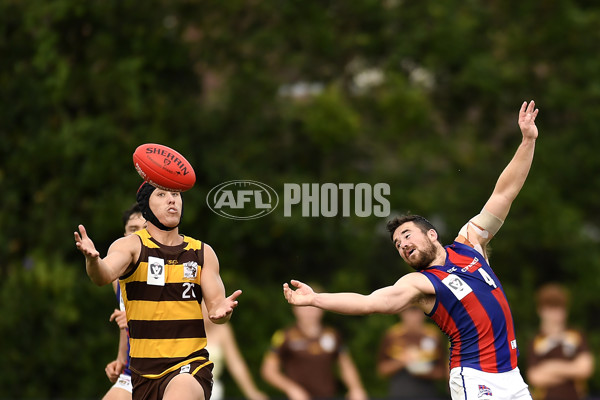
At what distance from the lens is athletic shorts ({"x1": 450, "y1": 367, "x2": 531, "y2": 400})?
538 cm

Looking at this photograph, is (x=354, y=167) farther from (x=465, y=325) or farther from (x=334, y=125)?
(x=465, y=325)

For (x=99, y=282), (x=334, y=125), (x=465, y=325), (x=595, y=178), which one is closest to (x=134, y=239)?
(x=99, y=282)

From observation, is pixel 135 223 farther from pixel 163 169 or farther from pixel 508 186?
pixel 508 186

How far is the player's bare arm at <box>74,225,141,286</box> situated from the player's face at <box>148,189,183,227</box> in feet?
0.67

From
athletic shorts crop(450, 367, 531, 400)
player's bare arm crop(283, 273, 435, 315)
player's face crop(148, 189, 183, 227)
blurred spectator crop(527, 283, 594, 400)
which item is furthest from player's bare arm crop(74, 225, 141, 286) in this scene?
blurred spectator crop(527, 283, 594, 400)

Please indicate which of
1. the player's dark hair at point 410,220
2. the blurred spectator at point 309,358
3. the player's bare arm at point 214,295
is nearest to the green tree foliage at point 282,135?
the blurred spectator at point 309,358

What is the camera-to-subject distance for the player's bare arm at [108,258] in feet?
15.9

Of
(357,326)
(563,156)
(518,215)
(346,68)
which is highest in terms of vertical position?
(346,68)

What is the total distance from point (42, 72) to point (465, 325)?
7.58 m

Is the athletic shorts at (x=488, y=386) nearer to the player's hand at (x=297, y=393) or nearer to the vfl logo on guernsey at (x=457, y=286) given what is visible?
the vfl logo on guernsey at (x=457, y=286)

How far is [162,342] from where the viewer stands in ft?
17.5

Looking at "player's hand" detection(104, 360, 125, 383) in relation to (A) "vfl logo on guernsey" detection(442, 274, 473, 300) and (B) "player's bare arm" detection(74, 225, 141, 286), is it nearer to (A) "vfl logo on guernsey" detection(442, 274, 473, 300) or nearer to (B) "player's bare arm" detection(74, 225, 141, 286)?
(B) "player's bare arm" detection(74, 225, 141, 286)

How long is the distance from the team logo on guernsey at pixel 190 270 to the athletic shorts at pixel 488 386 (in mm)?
1701

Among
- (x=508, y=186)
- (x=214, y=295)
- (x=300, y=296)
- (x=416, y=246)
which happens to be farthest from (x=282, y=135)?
(x=300, y=296)
